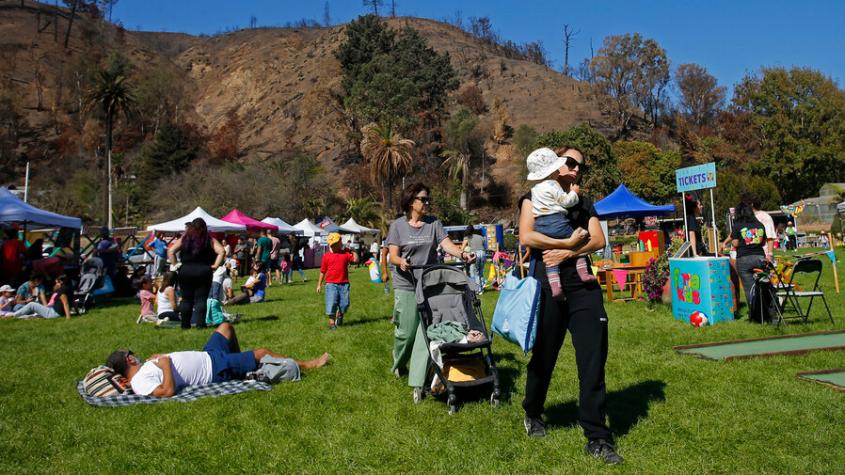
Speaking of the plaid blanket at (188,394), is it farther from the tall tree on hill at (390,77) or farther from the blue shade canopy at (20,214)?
the tall tree on hill at (390,77)

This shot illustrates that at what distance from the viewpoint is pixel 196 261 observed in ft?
30.5

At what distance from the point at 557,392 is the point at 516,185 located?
63.0 meters

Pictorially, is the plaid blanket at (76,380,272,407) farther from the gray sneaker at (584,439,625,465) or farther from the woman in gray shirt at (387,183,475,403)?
the gray sneaker at (584,439,625,465)

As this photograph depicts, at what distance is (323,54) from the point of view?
355 ft

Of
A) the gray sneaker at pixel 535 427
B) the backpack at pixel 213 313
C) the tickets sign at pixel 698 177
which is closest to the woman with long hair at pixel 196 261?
the backpack at pixel 213 313

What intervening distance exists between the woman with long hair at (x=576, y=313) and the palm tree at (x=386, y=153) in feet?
128

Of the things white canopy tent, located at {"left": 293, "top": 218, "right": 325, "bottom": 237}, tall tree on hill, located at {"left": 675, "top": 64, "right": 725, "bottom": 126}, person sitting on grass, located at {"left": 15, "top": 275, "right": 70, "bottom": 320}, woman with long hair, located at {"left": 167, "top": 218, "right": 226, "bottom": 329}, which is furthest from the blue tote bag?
tall tree on hill, located at {"left": 675, "top": 64, "right": 725, "bottom": 126}

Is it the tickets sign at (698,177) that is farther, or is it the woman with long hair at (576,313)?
the tickets sign at (698,177)

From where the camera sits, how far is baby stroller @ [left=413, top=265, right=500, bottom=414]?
17.2ft

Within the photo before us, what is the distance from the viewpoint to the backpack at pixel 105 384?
577 centimetres

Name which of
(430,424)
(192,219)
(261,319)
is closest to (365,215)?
(192,219)

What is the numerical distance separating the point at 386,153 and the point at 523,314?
39321mm

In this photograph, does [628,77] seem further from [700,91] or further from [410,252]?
[410,252]

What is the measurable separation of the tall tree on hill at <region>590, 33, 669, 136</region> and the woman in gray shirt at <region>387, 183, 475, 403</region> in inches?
2911
